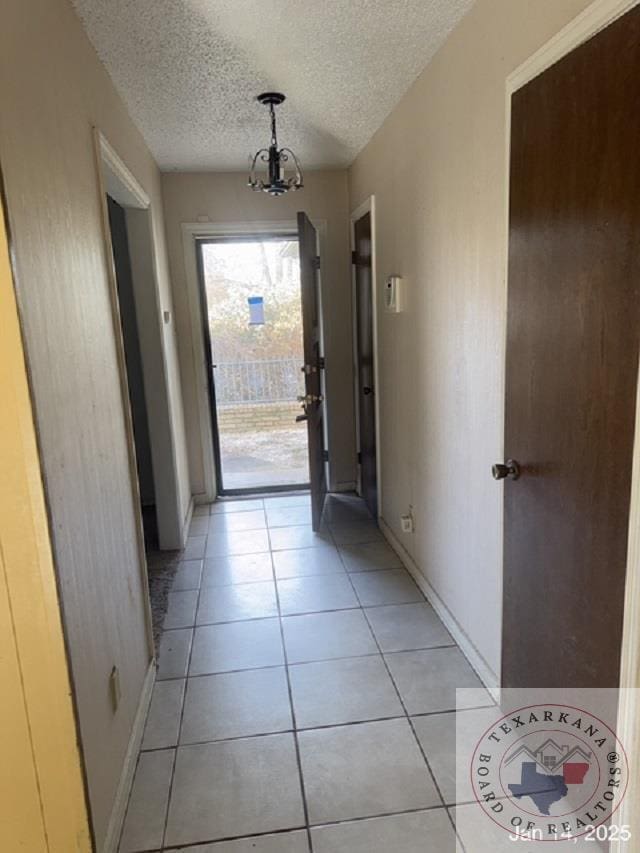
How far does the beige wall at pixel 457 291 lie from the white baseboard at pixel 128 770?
129 cm

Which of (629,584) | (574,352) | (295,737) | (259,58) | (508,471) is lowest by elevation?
(295,737)

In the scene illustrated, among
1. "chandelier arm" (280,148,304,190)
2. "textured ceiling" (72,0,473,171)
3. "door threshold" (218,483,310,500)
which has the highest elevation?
"textured ceiling" (72,0,473,171)

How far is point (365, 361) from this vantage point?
392cm

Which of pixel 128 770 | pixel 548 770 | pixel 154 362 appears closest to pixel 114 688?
pixel 128 770

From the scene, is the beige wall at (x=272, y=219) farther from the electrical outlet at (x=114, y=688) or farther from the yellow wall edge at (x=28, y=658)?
the yellow wall edge at (x=28, y=658)

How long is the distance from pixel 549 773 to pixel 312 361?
8.20ft

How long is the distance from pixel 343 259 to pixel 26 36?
2969 mm

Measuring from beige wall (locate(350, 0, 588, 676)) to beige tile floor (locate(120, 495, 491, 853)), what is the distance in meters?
0.29

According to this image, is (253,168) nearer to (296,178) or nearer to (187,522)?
(296,178)

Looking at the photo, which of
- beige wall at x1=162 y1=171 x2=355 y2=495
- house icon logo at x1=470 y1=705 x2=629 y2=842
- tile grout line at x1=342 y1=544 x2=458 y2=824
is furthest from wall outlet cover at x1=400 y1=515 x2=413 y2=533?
beige wall at x1=162 y1=171 x2=355 y2=495

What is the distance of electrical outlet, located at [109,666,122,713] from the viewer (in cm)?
169

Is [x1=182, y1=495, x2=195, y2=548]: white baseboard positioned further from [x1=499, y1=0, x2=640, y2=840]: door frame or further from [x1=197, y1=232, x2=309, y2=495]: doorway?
[x1=499, y1=0, x2=640, y2=840]: door frame

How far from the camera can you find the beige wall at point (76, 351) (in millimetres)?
1264

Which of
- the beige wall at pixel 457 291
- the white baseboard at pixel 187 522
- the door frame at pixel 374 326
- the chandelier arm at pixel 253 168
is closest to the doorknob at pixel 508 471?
the beige wall at pixel 457 291
